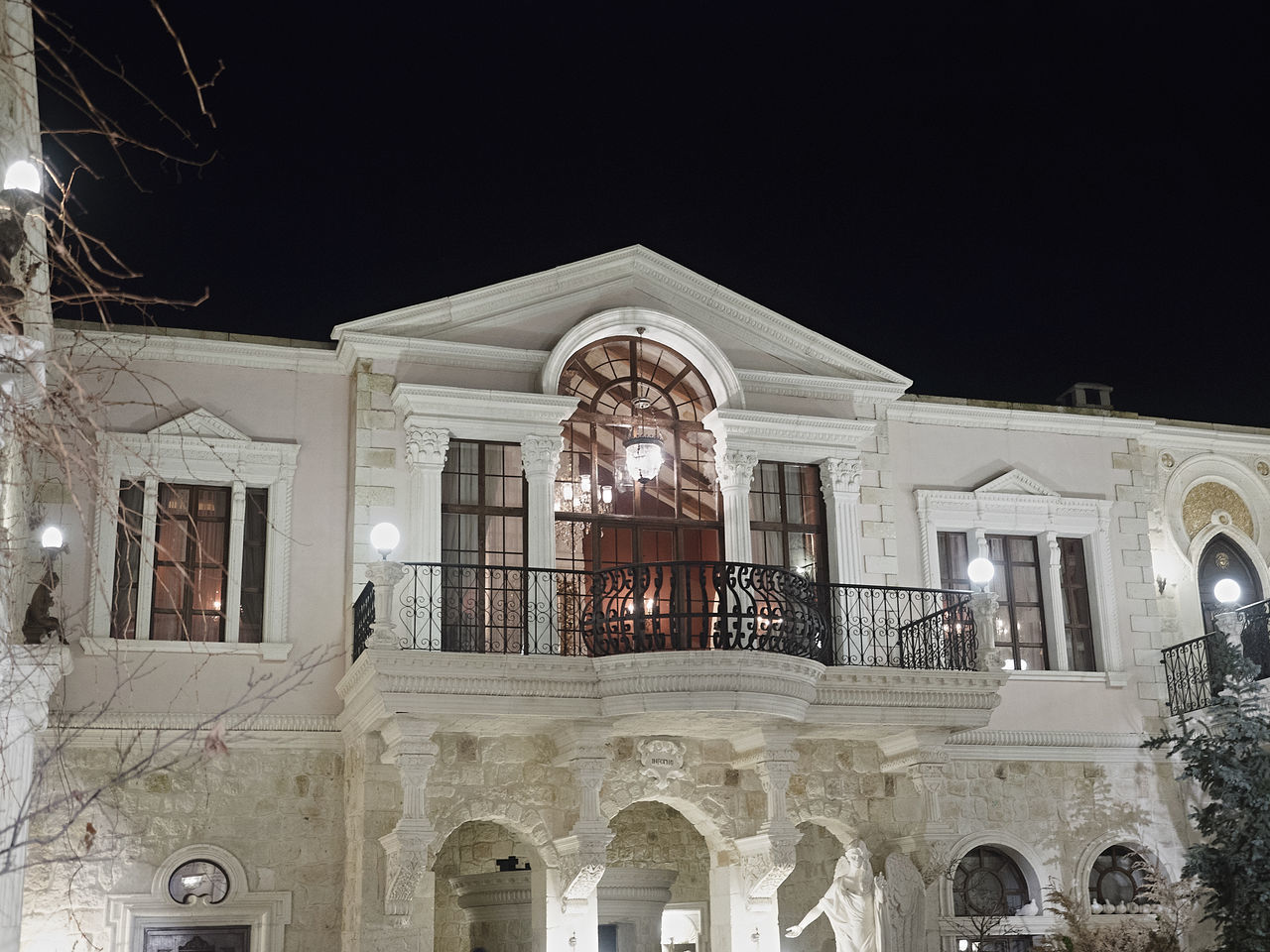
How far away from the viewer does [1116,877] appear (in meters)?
15.1

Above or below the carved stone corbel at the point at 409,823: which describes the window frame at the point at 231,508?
above

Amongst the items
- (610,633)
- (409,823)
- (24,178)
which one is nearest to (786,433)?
(610,633)

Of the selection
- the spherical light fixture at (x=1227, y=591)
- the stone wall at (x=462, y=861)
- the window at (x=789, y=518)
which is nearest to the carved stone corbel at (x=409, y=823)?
the stone wall at (x=462, y=861)

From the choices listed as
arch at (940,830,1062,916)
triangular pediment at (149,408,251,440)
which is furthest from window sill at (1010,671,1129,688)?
triangular pediment at (149,408,251,440)

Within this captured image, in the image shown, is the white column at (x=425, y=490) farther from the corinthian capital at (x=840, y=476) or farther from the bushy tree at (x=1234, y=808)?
the bushy tree at (x=1234, y=808)

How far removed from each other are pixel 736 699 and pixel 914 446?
16.1 ft

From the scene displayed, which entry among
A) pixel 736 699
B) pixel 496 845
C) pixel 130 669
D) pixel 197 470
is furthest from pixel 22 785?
pixel 496 845

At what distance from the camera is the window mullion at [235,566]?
43.7 feet

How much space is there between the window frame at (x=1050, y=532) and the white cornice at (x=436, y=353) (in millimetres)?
4672

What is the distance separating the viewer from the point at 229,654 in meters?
13.1

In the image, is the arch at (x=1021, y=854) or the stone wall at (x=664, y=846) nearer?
the arch at (x=1021, y=854)

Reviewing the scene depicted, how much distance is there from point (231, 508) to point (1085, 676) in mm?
9318

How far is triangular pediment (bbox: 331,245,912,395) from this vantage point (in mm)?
14312

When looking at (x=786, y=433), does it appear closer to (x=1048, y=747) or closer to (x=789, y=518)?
(x=789, y=518)
